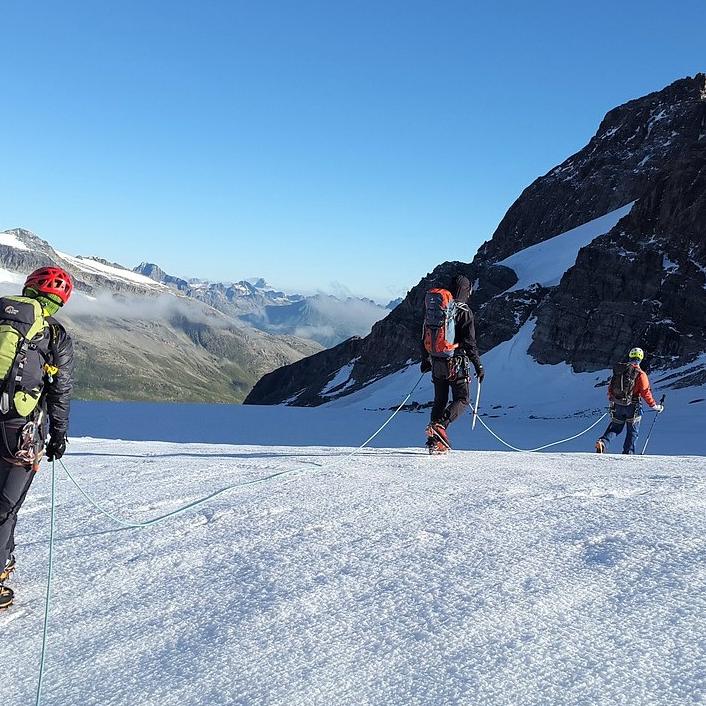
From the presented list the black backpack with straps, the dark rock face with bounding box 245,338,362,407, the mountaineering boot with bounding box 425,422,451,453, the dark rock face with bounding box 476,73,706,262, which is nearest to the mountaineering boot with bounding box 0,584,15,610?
the black backpack with straps

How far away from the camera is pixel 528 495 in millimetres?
7020

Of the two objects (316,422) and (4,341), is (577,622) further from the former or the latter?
(316,422)

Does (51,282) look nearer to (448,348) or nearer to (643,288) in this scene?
(448,348)

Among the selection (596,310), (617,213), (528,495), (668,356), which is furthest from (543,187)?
(528,495)

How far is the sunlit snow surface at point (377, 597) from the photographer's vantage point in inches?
142

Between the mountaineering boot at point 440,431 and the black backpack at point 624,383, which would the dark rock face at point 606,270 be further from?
the mountaineering boot at point 440,431

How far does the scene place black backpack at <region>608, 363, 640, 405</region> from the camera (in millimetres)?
14438

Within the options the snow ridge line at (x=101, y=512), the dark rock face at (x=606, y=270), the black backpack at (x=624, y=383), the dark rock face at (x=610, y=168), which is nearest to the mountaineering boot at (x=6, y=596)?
the snow ridge line at (x=101, y=512)

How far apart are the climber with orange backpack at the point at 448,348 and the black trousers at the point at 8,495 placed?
22.6ft

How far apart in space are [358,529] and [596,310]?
5972 centimetres

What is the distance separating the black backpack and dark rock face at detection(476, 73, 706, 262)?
8417 cm

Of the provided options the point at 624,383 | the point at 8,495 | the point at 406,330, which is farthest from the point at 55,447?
the point at 406,330

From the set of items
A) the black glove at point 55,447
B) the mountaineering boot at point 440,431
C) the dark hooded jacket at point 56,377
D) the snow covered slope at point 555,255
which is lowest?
the mountaineering boot at point 440,431

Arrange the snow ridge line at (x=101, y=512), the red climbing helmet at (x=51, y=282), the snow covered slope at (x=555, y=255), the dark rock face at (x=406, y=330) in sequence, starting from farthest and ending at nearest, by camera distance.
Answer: the snow covered slope at (x=555, y=255) < the dark rock face at (x=406, y=330) < the red climbing helmet at (x=51, y=282) < the snow ridge line at (x=101, y=512)
